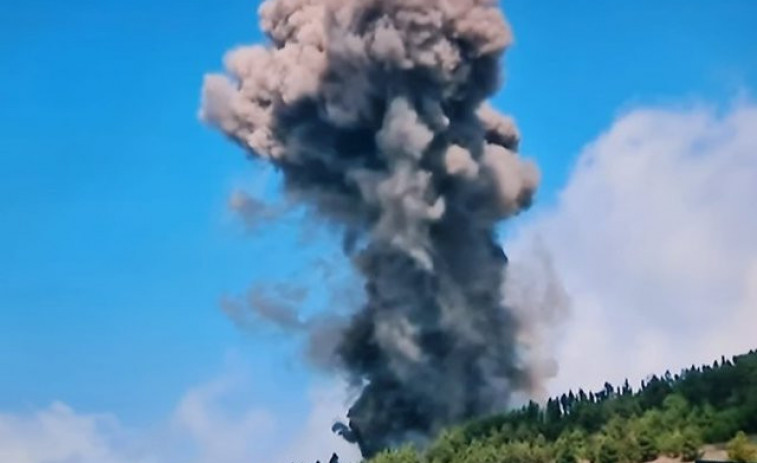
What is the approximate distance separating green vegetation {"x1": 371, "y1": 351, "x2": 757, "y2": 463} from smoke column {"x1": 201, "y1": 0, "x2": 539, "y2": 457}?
142 inches

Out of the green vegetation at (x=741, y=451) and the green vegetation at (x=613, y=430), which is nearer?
the green vegetation at (x=741, y=451)

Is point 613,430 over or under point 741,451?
over

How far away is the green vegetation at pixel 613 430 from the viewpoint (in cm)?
10688

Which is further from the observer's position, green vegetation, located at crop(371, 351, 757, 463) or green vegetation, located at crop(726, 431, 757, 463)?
green vegetation, located at crop(371, 351, 757, 463)

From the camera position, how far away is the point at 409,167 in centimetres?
10994

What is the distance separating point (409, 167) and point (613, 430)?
24933mm

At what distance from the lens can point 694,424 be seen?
357 ft

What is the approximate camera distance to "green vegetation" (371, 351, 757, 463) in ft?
351

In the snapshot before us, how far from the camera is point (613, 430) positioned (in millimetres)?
110562

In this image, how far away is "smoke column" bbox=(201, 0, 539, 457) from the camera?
110 metres

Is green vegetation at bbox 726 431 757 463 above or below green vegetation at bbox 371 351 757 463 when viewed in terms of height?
below

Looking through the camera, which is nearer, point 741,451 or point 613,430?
point 741,451

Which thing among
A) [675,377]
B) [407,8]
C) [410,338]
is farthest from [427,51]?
[675,377]

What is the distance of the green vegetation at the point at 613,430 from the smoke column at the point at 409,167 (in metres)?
3.61
